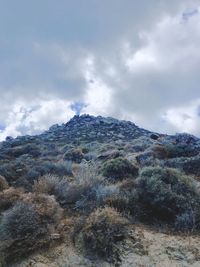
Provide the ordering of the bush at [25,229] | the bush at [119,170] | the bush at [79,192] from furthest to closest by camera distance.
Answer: the bush at [119,170], the bush at [79,192], the bush at [25,229]

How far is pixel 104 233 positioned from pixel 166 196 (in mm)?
2701

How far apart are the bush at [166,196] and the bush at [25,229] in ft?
9.33

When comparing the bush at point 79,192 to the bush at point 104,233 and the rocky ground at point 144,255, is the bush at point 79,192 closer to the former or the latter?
the bush at point 104,233

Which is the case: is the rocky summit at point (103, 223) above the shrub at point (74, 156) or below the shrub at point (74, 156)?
below

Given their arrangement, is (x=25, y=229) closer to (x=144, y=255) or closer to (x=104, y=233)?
(x=104, y=233)

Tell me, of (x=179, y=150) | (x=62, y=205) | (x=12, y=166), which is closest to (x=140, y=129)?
(x=179, y=150)

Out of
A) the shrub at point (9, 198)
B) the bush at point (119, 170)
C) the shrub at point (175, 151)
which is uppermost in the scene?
the shrub at point (175, 151)

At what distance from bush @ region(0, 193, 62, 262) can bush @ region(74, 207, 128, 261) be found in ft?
3.07

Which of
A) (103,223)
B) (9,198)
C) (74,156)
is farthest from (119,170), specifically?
(74,156)

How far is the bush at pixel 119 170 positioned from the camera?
54.9 ft

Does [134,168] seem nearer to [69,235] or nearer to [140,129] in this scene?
[69,235]

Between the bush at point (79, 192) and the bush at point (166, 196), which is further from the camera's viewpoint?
the bush at point (79, 192)

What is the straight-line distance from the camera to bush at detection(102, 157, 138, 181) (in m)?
16.7

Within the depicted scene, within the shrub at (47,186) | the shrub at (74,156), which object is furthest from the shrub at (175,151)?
the shrub at (47,186)
